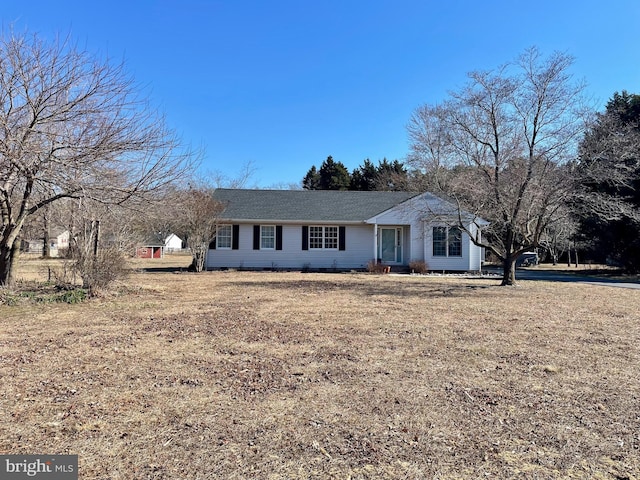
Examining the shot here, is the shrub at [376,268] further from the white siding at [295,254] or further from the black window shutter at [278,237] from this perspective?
the black window shutter at [278,237]

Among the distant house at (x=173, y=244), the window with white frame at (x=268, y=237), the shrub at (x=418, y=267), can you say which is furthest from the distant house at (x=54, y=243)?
the distant house at (x=173, y=244)

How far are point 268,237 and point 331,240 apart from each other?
3132 millimetres

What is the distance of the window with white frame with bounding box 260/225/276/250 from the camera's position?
2028 cm

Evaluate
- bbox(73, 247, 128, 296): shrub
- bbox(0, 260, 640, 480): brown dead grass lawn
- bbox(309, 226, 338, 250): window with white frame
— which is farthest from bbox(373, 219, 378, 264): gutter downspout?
bbox(73, 247, 128, 296): shrub

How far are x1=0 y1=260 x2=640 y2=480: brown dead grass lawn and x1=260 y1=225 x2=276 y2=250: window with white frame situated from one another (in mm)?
12271

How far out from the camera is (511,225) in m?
12.9

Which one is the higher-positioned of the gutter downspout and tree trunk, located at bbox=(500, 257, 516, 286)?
the gutter downspout

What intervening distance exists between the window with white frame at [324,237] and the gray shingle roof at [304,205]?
2.21ft

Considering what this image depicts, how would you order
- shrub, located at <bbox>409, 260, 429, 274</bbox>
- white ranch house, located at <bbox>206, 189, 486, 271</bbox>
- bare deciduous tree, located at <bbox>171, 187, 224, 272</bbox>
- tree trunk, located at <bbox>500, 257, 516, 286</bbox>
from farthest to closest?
white ranch house, located at <bbox>206, 189, 486, 271</bbox> < shrub, located at <bbox>409, 260, 429, 274</bbox> < bare deciduous tree, located at <bbox>171, 187, 224, 272</bbox> < tree trunk, located at <bbox>500, 257, 516, 286</bbox>

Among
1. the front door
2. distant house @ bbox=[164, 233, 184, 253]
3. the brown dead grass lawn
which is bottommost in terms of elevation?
the brown dead grass lawn

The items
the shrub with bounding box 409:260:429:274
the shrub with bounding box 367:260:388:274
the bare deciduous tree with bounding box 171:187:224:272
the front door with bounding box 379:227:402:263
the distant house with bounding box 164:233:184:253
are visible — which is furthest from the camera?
the distant house with bounding box 164:233:184:253

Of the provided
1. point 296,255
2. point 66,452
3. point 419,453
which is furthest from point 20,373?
point 296,255

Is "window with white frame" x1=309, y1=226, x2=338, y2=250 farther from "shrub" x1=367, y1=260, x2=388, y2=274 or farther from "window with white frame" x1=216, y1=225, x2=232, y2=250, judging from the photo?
"window with white frame" x1=216, y1=225, x2=232, y2=250

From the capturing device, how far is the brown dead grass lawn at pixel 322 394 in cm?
282
